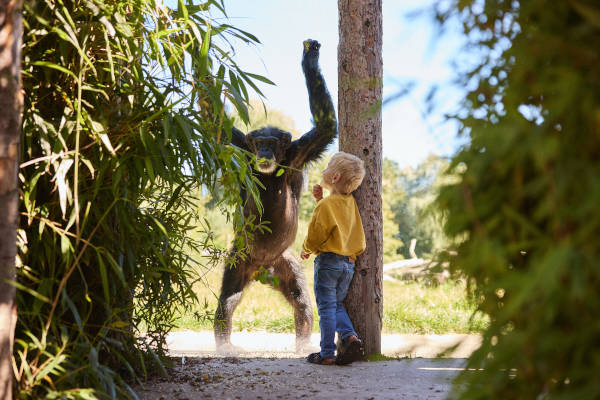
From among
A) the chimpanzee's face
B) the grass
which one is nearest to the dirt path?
the chimpanzee's face

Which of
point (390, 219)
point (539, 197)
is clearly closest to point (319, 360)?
point (539, 197)

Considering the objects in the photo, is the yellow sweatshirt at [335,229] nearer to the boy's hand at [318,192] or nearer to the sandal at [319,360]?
the boy's hand at [318,192]

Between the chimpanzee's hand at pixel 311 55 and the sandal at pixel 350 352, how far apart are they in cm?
176

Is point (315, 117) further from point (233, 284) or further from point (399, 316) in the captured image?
point (399, 316)

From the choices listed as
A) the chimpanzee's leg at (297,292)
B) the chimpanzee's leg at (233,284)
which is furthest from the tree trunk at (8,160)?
the chimpanzee's leg at (297,292)

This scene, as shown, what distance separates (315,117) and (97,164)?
6.88 ft

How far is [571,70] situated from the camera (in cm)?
74

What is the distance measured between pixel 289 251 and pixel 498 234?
3.61 meters

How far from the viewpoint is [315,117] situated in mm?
3691

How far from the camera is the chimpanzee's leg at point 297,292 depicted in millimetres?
4273

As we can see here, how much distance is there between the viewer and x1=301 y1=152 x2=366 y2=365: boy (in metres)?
2.91

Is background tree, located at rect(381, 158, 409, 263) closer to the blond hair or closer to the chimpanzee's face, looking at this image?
the chimpanzee's face

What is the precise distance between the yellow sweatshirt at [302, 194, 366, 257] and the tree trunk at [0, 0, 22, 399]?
1.73 metres

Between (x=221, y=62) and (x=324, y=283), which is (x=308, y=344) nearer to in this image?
(x=324, y=283)
